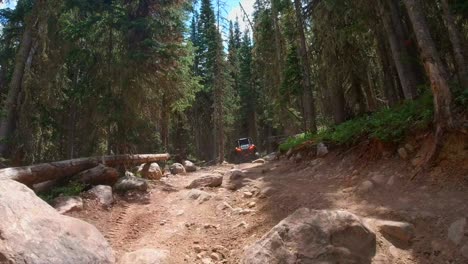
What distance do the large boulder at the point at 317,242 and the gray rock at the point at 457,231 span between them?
1034 mm

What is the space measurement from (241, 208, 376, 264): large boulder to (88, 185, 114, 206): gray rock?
14.5ft

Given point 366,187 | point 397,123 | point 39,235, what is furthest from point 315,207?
point 39,235

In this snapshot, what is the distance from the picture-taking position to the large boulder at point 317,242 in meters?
4.60

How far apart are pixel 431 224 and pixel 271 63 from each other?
687 inches

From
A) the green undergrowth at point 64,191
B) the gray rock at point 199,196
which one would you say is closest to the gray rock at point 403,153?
the gray rock at point 199,196

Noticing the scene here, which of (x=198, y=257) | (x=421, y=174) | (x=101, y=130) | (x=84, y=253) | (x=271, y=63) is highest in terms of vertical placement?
(x=271, y=63)

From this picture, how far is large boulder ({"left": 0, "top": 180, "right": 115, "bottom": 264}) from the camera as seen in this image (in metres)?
4.28

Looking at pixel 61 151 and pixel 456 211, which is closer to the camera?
pixel 456 211

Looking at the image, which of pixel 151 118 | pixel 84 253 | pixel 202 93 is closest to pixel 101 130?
pixel 151 118

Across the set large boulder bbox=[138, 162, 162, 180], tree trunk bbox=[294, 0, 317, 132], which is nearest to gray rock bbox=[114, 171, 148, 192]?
large boulder bbox=[138, 162, 162, 180]

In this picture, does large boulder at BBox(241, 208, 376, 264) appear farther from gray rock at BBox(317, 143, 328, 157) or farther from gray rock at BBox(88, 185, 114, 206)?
gray rock at BBox(317, 143, 328, 157)

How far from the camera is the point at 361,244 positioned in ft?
15.5

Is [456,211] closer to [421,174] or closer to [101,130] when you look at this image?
[421,174]

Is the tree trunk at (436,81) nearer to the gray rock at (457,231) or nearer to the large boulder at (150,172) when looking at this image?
the gray rock at (457,231)
